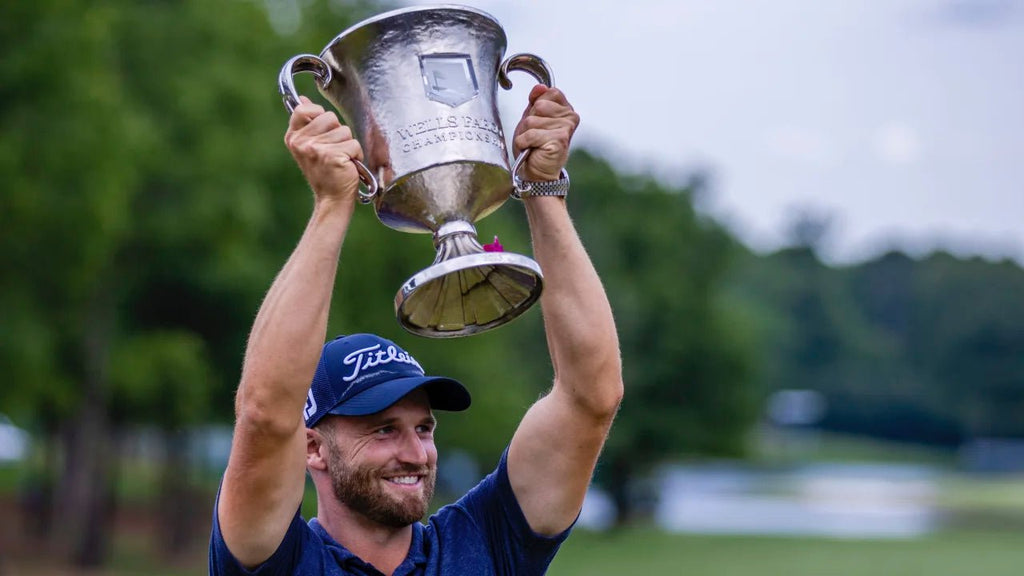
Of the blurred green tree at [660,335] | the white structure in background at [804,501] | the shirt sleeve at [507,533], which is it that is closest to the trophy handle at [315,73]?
the shirt sleeve at [507,533]

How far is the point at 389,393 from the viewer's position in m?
3.69

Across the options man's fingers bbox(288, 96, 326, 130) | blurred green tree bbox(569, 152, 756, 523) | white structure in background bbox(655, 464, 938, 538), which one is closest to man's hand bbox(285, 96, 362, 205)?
man's fingers bbox(288, 96, 326, 130)

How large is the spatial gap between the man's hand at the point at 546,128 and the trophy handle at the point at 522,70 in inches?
1.1

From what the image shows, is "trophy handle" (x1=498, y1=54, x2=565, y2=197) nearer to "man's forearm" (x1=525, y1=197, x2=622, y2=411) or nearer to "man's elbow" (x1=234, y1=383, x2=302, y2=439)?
"man's forearm" (x1=525, y1=197, x2=622, y2=411)

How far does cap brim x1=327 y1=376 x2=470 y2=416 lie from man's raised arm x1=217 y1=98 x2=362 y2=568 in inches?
12.0

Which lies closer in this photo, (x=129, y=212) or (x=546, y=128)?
(x=546, y=128)

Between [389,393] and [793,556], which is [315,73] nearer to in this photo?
[389,393]

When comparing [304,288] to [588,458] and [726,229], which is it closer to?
[588,458]

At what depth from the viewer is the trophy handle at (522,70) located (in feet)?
11.9

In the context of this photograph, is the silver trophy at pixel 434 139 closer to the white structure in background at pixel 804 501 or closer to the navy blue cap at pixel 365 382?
the navy blue cap at pixel 365 382

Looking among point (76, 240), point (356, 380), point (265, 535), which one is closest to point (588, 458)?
point (356, 380)

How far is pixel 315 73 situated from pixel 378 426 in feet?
2.87

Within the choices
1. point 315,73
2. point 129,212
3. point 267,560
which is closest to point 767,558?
point 129,212

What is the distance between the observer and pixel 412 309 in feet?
10.9
